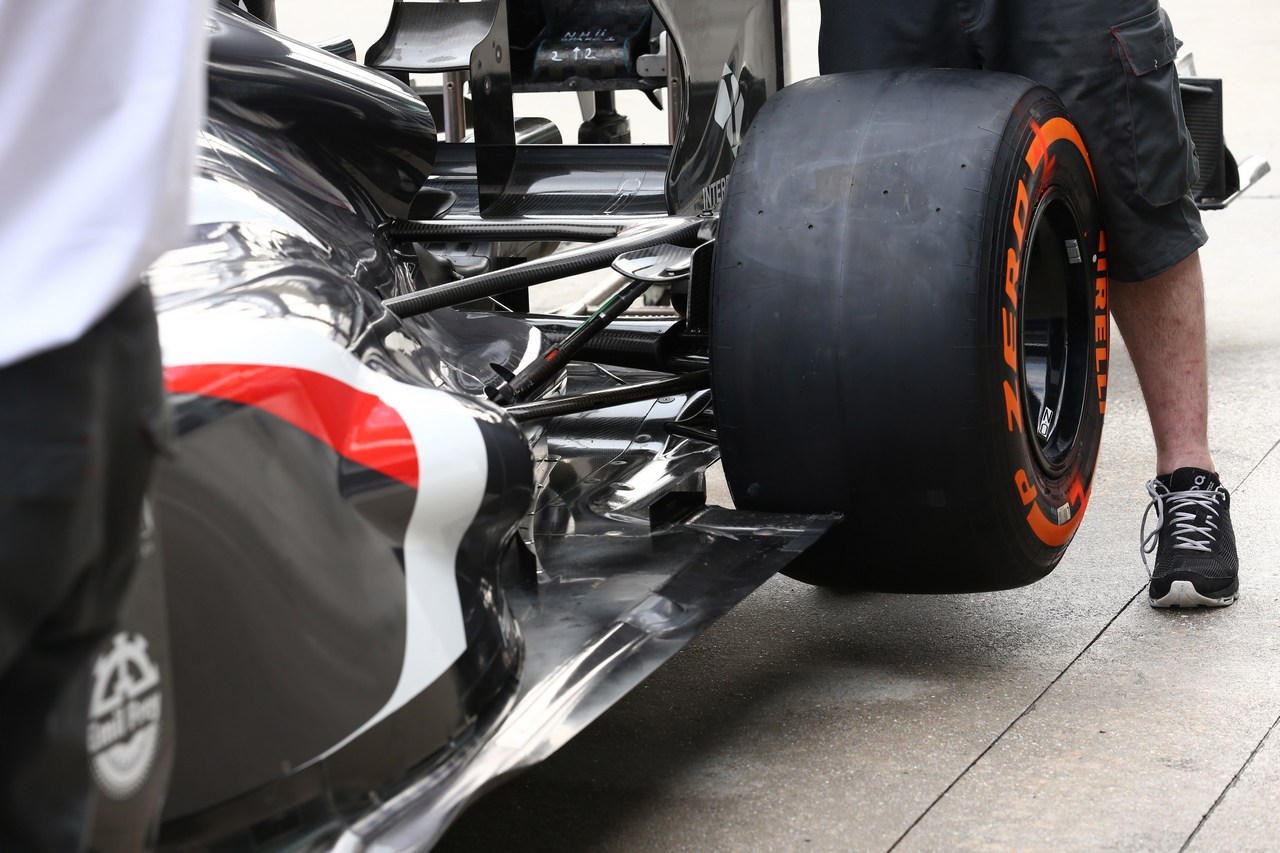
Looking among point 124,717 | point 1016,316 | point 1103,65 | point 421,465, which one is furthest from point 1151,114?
point 124,717

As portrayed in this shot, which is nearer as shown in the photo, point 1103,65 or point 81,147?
point 81,147

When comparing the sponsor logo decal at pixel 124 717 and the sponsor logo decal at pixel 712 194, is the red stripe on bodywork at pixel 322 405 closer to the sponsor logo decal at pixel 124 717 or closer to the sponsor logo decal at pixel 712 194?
the sponsor logo decal at pixel 124 717

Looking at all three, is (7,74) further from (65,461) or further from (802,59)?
(802,59)

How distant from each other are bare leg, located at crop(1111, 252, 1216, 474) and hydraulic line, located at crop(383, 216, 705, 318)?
89 centimetres

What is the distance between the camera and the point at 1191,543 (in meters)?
2.58

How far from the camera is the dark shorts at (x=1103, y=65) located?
2479 millimetres

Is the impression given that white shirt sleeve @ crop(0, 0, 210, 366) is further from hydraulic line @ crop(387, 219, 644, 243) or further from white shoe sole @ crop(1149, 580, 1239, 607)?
white shoe sole @ crop(1149, 580, 1239, 607)

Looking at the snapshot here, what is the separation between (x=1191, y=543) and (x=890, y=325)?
0.85m

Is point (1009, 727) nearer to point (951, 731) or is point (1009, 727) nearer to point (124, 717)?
point (951, 731)

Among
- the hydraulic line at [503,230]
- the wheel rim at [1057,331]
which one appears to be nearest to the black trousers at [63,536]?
the hydraulic line at [503,230]

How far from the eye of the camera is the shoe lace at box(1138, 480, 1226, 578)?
2.59 metres

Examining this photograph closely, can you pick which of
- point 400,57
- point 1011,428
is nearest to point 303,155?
point 400,57

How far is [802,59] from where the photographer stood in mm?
10062

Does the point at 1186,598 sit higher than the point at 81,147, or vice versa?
the point at 81,147
